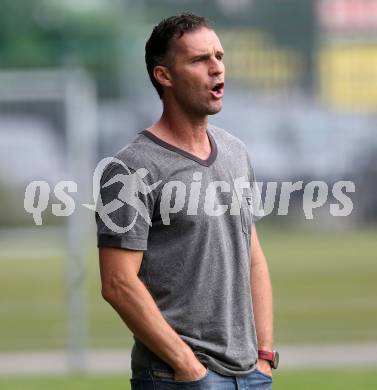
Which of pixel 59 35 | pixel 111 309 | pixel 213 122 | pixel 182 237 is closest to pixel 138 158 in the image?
pixel 182 237

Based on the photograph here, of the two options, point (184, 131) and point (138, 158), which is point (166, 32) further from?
point (138, 158)

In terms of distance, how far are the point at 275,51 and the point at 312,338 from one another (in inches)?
1010

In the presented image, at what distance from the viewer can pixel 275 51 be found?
39.0m

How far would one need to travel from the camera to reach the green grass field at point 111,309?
1427 centimetres

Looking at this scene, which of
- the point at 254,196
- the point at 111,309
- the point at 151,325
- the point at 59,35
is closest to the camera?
the point at 151,325

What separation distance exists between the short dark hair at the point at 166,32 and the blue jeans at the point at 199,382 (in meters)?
0.91

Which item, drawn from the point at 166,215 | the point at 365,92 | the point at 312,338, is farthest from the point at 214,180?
the point at 365,92

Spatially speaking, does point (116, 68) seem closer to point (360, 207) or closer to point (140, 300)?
point (360, 207)

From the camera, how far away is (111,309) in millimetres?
17500

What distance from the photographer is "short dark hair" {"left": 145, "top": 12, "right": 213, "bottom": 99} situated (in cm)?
434

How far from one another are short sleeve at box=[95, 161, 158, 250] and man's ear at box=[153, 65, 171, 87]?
35 centimetres

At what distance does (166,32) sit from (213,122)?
94.8ft

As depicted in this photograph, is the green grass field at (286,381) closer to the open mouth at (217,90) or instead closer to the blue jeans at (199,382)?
the blue jeans at (199,382)

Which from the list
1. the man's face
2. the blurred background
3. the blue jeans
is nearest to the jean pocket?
the blue jeans
